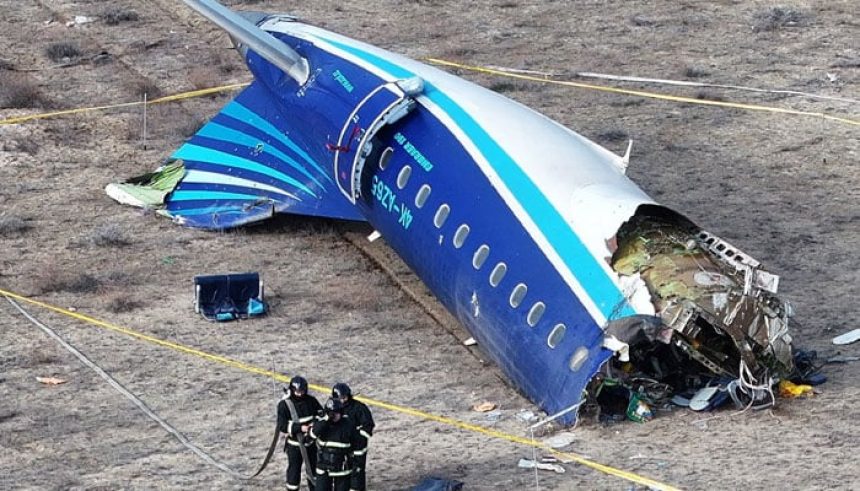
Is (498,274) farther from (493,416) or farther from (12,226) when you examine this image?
(12,226)

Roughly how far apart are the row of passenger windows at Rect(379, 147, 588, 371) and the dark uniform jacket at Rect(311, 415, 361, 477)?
4.06m

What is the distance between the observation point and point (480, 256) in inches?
1060

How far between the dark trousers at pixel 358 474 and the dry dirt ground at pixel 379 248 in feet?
2.59

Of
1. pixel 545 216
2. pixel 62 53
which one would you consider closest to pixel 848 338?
pixel 545 216

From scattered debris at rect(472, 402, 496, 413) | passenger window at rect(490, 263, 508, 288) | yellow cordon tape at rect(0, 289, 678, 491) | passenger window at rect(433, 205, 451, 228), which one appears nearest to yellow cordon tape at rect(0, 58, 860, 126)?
yellow cordon tape at rect(0, 289, 678, 491)

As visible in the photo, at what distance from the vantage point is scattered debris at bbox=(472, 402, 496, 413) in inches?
1027

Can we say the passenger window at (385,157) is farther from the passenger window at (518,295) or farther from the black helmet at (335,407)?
the black helmet at (335,407)

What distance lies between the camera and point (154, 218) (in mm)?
34000

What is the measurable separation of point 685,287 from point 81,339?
10374 millimetres

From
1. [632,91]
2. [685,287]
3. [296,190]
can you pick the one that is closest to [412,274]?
[296,190]

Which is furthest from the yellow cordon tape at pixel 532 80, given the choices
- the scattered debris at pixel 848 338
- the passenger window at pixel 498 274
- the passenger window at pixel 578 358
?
the passenger window at pixel 578 358

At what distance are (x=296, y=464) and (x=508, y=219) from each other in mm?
5935

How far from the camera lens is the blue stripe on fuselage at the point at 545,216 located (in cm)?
2491

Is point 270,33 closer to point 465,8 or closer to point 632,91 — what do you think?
point 632,91
